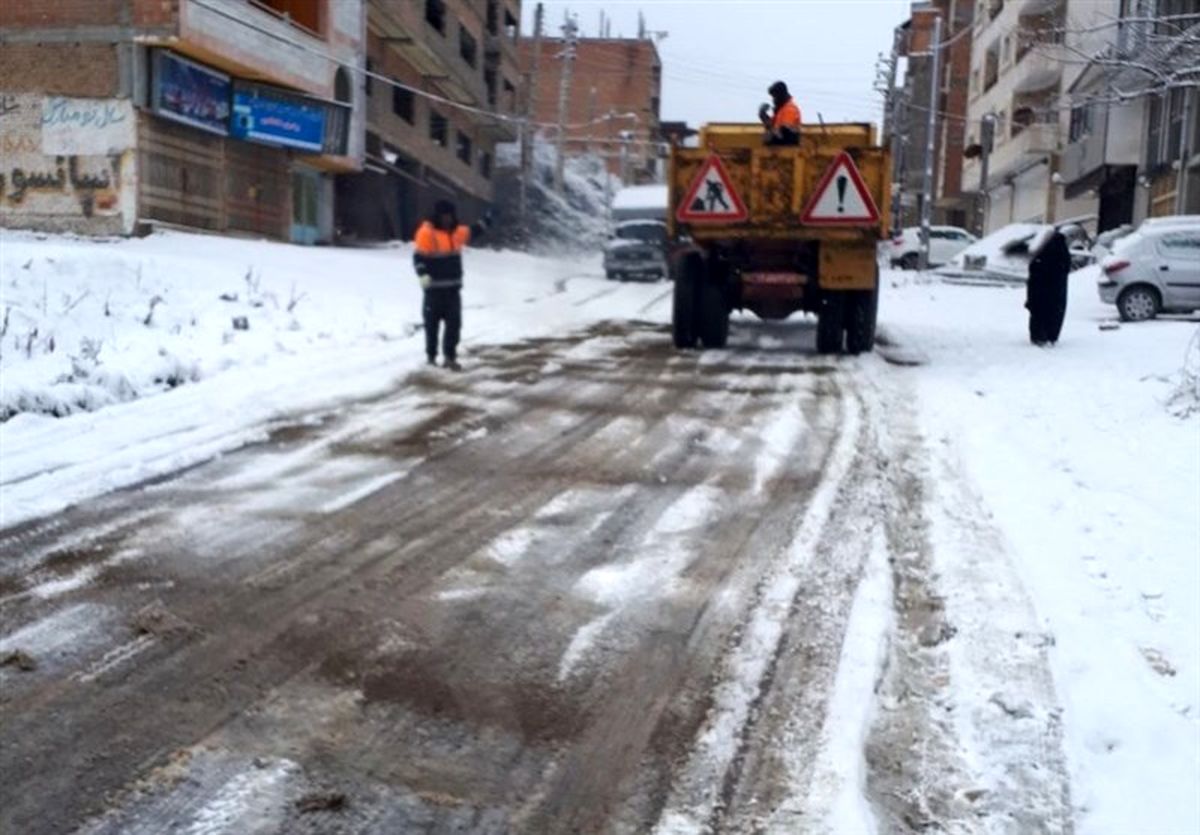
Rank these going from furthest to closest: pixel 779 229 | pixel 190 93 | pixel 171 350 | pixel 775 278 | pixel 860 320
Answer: pixel 190 93 < pixel 860 320 < pixel 775 278 < pixel 779 229 < pixel 171 350

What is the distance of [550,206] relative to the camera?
2603 inches

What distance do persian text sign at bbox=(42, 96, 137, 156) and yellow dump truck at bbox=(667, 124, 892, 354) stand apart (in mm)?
14794

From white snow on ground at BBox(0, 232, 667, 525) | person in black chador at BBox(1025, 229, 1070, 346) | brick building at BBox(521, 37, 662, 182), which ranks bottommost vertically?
white snow on ground at BBox(0, 232, 667, 525)

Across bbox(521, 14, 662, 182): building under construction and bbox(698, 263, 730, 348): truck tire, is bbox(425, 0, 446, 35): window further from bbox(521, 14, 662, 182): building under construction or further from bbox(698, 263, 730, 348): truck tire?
bbox(521, 14, 662, 182): building under construction

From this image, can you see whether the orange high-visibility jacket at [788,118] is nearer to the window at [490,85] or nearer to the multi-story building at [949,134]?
the window at [490,85]

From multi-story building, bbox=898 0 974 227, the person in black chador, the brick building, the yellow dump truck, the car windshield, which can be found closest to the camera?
the yellow dump truck

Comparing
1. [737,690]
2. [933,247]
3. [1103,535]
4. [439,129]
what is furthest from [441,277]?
[439,129]

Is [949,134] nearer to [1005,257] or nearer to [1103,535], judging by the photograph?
[1005,257]

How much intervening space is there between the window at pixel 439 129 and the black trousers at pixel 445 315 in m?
37.5

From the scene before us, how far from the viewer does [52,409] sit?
32.0ft

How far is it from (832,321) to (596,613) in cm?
1031

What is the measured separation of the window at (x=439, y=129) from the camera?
49.7m

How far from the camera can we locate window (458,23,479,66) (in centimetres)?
5212

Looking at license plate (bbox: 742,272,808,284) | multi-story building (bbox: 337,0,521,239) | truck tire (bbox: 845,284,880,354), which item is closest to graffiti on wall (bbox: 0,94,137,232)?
multi-story building (bbox: 337,0,521,239)
